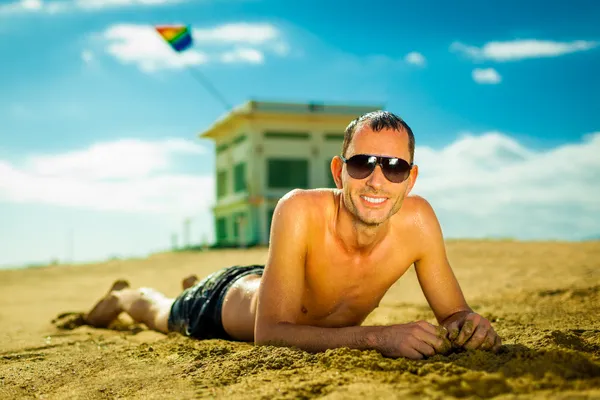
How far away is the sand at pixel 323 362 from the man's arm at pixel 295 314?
118 millimetres

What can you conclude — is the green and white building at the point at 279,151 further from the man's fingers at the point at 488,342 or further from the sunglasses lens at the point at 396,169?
the man's fingers at the point at 488,342

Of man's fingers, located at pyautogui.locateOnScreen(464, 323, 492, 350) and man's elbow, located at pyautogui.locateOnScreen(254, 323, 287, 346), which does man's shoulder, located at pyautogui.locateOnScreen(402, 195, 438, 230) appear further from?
man's elbow, located at pyautogui.locateOnScreen(254, 323, 287, 346)

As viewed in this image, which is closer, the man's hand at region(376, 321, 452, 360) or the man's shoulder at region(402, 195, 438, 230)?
the man's hand at region(376, 321, 452, 360)

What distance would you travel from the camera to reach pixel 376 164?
285 cm

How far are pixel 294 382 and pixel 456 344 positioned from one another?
847mm

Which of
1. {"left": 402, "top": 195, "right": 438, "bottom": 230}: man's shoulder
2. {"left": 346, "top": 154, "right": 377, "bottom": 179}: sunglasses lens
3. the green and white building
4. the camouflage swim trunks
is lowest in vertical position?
the camouflage swim trunks

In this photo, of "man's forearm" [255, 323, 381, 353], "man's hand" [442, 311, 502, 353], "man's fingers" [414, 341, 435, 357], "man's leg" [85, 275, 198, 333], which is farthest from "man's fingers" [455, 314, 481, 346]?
"man's leg" [85, 275, 198, 333]

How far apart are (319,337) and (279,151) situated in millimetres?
18474

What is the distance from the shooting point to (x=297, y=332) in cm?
282

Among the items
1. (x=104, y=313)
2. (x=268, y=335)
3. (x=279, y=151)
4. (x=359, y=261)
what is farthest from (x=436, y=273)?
(x=279, y=151)

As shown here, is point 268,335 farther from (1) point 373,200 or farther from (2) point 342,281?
(1) point 373,200

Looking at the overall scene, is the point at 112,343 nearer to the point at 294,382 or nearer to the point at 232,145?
the point at 294,382

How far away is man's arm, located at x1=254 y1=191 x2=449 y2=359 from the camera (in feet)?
8.51

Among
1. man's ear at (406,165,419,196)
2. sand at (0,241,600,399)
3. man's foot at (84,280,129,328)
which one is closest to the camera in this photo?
sand at (0,241,600,399)
